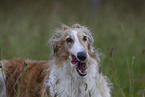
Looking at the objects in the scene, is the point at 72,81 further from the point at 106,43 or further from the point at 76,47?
the point at 106,43

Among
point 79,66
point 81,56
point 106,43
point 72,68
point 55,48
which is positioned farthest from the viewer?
point 106,43

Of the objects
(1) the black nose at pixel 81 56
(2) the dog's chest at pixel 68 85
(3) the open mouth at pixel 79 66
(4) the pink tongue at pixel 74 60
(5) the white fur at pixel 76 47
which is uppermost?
(5) the white fur at pixel 76 47

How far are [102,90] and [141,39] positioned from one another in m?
4.05

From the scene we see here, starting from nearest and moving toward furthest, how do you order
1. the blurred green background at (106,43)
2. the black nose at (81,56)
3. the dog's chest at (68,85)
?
1. the black nose at (81,56)
2. the dog's chest at (68,85)
3. the blurred green background at (106,43)

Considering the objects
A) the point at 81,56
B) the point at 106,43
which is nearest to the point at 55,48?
the point at 81,56

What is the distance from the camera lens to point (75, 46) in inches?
127

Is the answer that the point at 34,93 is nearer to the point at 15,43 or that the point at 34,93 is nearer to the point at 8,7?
the point at 15,43

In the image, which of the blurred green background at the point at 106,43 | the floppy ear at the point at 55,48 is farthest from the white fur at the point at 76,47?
the blurred green background at the point at 106,43

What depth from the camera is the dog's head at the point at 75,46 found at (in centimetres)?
312

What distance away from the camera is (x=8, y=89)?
4.34 m

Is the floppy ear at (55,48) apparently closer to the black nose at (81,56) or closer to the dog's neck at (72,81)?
the dog's neck at (72,81)

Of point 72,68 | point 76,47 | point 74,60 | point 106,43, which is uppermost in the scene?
point 106,43

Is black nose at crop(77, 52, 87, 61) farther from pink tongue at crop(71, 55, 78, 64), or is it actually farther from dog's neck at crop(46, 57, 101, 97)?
dog's neck at crop(46, 57, 101, 97)

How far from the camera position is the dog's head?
10.2 ft
